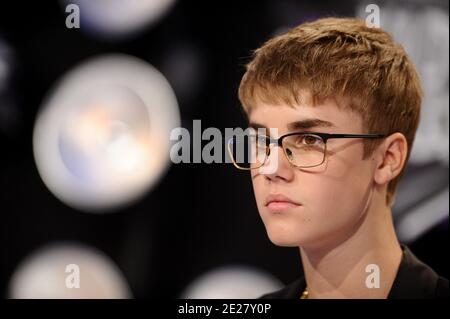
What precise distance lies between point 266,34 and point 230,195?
677 mm

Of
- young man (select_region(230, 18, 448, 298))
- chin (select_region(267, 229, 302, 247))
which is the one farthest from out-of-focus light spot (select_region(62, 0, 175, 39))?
chin (select_region(267, 229, 302, 247))

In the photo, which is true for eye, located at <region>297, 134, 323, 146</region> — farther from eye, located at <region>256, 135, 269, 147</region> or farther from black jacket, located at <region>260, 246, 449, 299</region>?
black jacket, located at <region>260, 246, 449, 299</region>

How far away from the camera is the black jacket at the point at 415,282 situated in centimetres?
215

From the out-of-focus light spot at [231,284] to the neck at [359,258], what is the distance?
0.78 ft

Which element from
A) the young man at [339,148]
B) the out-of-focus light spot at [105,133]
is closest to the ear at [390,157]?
the young man at [339,148]

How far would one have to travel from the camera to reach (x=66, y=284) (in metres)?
2.42

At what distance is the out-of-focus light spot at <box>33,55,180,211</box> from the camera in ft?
7.82

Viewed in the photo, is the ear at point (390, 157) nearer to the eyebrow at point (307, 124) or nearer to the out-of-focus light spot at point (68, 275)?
the eyebrow at point (307, 124)

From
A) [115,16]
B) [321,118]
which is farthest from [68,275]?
[321,118]
